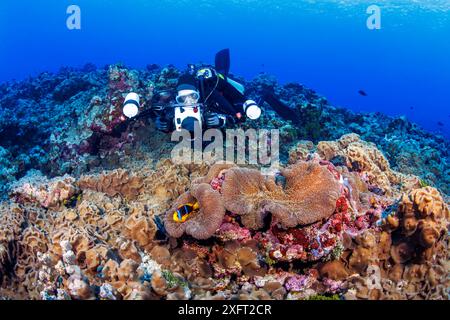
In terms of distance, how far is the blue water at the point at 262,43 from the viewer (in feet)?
255

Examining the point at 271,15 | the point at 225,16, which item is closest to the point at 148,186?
the point at 271,15

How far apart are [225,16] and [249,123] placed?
312ft

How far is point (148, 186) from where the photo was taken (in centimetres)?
534

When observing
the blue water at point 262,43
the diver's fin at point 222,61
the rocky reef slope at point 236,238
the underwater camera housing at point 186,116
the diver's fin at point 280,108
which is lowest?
the rocky reef slope at point 236,238

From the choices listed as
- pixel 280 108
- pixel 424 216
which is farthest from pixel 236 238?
pixel 280 108

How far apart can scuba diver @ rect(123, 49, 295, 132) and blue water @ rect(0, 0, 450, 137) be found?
70327mm

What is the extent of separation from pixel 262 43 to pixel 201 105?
112 meters

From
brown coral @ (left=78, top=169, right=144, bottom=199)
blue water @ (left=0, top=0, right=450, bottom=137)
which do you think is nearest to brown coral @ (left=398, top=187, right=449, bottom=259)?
brown coral @ (left=78, top=169, right=144, bottom=199)

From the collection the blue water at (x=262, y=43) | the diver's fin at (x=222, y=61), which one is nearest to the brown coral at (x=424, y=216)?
the diver's fin at (x=222, y=61)

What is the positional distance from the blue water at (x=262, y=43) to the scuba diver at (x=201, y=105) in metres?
70.3

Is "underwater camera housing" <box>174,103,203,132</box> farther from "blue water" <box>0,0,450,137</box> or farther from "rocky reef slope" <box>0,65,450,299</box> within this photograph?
"blue water" <box>0,0,450,137</box>

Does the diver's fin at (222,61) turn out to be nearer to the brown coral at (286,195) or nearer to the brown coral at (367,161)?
the brown coral at (367,161)

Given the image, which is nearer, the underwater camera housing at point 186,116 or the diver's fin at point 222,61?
the underwater camera housing at point 186,116

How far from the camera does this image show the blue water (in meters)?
77.9
